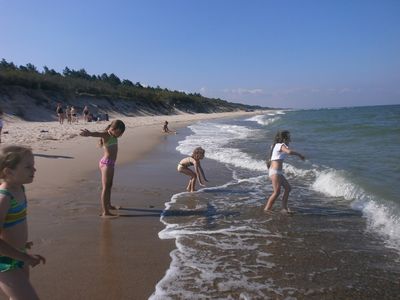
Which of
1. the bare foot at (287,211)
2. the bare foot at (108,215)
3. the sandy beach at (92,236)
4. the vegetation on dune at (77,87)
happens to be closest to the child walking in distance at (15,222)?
the sandy beach at (92,236)

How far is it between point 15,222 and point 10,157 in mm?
459

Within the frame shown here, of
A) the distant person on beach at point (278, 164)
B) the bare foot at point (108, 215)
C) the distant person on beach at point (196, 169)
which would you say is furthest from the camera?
the distant person on beach at point (196, 169)

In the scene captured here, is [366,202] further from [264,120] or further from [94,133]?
[264,120]

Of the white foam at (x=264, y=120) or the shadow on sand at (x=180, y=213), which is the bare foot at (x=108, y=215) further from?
the white foam at (x=264, y=120)

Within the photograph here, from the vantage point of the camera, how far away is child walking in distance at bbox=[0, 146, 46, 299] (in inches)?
113

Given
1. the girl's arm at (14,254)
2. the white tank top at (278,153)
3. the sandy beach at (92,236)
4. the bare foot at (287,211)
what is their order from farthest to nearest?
the white tank top at (278,153) → the bare foot at (287,211) → the sandy beach at (92,236) → the girl's arm at (14,254)

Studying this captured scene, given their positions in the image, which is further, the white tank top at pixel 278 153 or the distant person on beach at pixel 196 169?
the distant person on beach at pixel 196 169

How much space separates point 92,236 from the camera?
579 cm

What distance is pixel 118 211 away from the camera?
7199mm

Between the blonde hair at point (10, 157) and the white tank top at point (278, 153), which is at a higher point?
the blonde hair at point (10, 157)

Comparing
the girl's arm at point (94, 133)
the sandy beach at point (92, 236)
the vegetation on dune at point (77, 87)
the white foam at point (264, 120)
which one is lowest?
the sandy beach at point (92, 236)

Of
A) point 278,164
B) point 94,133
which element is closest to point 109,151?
point 94,133

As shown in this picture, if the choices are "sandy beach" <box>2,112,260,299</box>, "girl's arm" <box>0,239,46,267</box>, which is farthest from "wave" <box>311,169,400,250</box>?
"girl's arm" <box>0,239,46,267</box>

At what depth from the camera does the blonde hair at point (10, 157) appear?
2.93 meters
